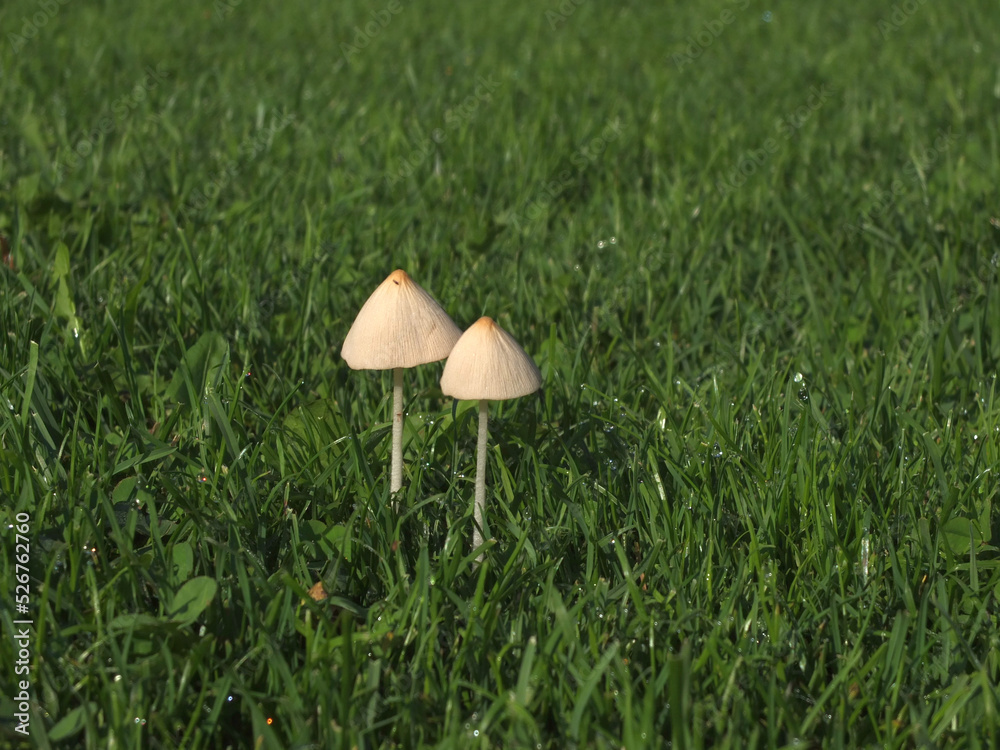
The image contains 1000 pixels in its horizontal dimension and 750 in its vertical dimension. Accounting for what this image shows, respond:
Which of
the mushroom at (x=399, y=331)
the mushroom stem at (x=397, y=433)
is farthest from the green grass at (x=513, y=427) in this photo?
the mushroom at (x=399, y=331)

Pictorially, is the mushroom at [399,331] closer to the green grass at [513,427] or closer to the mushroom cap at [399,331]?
the mushroom cap at [399,331]

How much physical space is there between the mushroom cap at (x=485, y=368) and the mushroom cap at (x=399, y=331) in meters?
0.12

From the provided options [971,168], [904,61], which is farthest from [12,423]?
[904,61]

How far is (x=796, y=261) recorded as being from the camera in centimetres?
414

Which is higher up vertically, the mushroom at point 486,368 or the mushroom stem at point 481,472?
the mushroom at point 486,368

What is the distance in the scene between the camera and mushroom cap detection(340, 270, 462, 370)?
82.1 inches

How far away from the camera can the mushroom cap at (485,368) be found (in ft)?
6.44

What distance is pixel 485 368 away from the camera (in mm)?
1962

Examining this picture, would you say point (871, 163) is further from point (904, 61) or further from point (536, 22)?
point (536, 22)

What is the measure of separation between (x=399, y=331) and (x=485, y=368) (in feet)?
0.79

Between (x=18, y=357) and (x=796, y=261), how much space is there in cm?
302

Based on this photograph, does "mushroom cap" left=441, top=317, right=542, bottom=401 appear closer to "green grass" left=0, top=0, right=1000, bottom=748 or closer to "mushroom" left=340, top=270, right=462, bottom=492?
"mushroom" left=340, top=270, right=462, bottom=492

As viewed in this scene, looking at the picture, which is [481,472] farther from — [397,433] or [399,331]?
[399,331]

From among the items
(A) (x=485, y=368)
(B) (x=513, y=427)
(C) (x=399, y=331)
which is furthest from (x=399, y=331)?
(B) (x=513, y=427)
